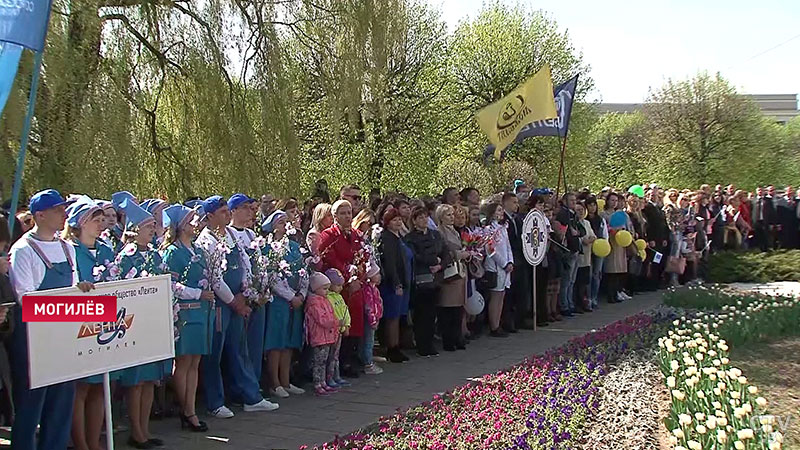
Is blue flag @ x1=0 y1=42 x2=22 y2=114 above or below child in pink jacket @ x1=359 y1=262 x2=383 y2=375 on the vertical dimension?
above

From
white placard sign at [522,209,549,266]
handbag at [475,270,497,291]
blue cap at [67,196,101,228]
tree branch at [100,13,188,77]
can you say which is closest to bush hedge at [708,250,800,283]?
white placard sign at [522,209,549,266]

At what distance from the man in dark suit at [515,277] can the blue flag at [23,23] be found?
27.9ft

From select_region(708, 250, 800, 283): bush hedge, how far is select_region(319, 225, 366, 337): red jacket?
11761 millimetres

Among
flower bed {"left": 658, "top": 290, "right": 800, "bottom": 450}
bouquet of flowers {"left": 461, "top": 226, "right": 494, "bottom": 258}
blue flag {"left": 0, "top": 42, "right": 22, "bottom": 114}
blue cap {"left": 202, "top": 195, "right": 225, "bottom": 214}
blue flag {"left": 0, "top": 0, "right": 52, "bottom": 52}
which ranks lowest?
flower bed {"left": 658, "top": 290, "right": 800, "bottom": 450}

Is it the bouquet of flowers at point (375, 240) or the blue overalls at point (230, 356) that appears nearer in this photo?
the blue overalls at point (230, 356)

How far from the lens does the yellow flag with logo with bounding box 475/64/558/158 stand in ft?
48.2

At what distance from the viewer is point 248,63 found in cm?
1518

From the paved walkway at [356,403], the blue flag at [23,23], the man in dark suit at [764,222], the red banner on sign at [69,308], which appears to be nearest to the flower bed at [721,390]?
the paved walkway at [356,403]

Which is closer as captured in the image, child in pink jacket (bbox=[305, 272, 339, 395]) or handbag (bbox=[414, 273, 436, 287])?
child in pink jacket (bbox=[305, 272, 339, 395])

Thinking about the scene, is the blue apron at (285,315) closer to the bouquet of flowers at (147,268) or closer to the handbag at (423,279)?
the bouquet of flowers at (147,268)

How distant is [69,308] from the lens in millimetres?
4879

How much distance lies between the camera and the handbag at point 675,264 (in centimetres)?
1769

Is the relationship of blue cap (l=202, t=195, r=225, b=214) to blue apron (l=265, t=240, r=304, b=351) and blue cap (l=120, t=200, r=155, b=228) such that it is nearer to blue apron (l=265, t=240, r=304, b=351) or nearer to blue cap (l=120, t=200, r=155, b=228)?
blue cap (l=120, t=200, r=155, b=228)

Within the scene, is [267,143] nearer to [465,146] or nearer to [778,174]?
[465,146]
